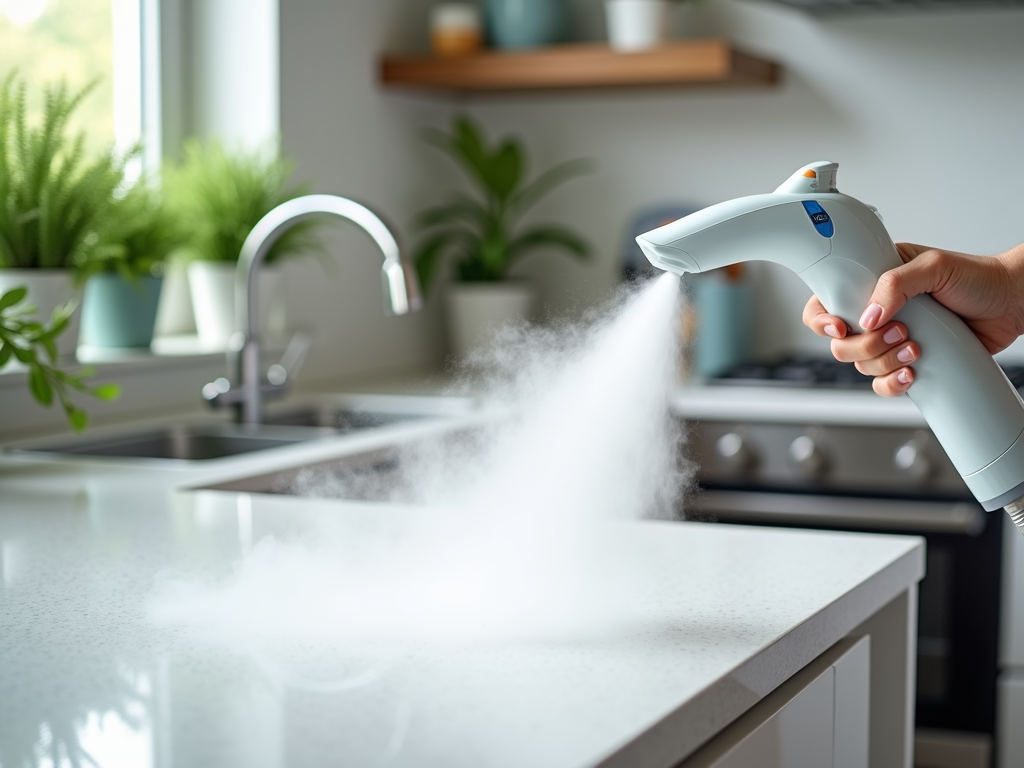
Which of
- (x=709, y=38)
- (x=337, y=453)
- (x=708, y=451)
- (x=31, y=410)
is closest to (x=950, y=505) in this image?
(x=708, y=451)

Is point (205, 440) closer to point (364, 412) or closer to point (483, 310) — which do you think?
point (364, 412)

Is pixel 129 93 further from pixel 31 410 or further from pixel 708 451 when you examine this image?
pixel 708 451

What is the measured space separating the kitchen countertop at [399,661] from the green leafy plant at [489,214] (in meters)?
1.68

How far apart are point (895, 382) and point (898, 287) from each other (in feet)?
0.27

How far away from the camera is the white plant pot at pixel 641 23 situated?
8.46 ft

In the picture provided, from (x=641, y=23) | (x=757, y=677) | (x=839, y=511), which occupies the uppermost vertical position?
(x=641, y=23)

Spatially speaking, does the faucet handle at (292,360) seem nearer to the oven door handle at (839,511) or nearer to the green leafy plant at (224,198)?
the green leafy plant at (224,198)

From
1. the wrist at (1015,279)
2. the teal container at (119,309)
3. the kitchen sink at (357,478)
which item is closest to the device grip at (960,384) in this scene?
the wrist at (1015,279)

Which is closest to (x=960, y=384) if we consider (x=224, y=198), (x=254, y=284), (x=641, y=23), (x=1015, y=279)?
(x=1015, y=279)

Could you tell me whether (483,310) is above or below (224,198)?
below

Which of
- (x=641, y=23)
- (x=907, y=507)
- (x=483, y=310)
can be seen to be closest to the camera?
(x=907, y=507)

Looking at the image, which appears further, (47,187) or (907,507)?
(907,507)

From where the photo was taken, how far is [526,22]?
2.73 meters

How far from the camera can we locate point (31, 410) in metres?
1.83
